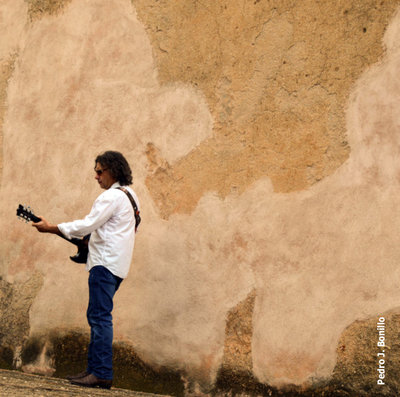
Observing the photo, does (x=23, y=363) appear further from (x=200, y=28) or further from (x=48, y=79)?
(x=200, y=28)

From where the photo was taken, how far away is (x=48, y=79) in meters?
5.24

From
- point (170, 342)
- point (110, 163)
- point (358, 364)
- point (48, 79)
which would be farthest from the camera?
point (48, 79)

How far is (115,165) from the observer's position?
13.4ft

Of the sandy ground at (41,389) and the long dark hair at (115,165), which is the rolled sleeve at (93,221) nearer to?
the long dark hair at (115,165)

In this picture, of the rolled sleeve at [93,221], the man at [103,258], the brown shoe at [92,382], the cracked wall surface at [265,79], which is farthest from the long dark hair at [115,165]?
the brown shoe at [92,382]

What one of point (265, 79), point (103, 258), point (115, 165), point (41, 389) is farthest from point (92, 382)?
point (265, 79)

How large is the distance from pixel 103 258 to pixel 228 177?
1044 millimetres

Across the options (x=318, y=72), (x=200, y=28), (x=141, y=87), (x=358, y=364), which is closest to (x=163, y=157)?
(x=141, y=87)

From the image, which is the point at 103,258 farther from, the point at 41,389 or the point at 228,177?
the point at 228,177

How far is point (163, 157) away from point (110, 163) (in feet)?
2.05

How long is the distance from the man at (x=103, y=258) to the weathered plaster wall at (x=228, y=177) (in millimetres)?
630

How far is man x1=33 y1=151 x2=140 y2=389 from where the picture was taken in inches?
152

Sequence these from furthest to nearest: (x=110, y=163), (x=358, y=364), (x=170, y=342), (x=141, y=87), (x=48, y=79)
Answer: (x=48, y=79) → (x=141, y=87) → (x=170, y=342) → (x=110, y=163) → (x=358, y=364)

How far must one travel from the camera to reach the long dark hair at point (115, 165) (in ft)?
13.4
